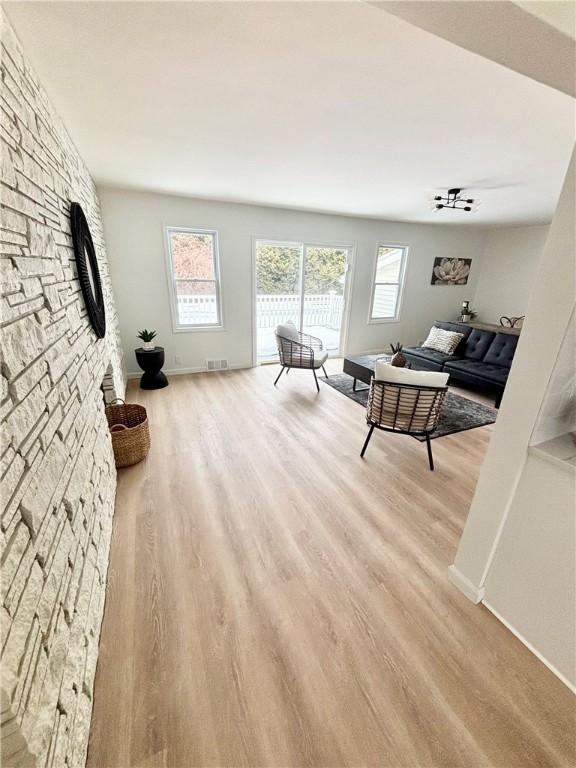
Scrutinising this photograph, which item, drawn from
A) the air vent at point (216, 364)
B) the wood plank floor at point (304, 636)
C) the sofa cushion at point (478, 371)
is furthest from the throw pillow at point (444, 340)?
the air vent at point (216, 364)

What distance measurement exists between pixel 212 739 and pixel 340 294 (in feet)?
17.5

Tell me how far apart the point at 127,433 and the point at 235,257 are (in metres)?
3.00

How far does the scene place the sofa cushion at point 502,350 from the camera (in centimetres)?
413

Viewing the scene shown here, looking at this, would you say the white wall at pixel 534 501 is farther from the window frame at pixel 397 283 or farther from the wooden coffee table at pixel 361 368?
the window frame at pixel 397 283

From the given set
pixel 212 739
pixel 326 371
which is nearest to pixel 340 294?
pixel 326 371

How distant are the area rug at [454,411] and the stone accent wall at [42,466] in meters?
2.74

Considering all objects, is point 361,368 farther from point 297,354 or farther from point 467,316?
point 467,316

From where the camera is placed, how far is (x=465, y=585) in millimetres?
1541

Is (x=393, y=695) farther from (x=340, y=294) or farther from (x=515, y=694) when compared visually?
(x=340, y=294)

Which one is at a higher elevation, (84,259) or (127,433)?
(84,259)

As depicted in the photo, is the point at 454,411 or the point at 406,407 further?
the point at 454,411

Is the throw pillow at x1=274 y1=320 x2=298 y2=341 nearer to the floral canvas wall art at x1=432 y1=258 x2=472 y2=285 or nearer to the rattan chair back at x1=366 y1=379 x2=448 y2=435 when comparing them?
the rattan chair back at x1=366 y1=379 x2=448 y2=435

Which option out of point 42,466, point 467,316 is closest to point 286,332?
point 42,466

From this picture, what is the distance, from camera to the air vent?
4.66 metres
